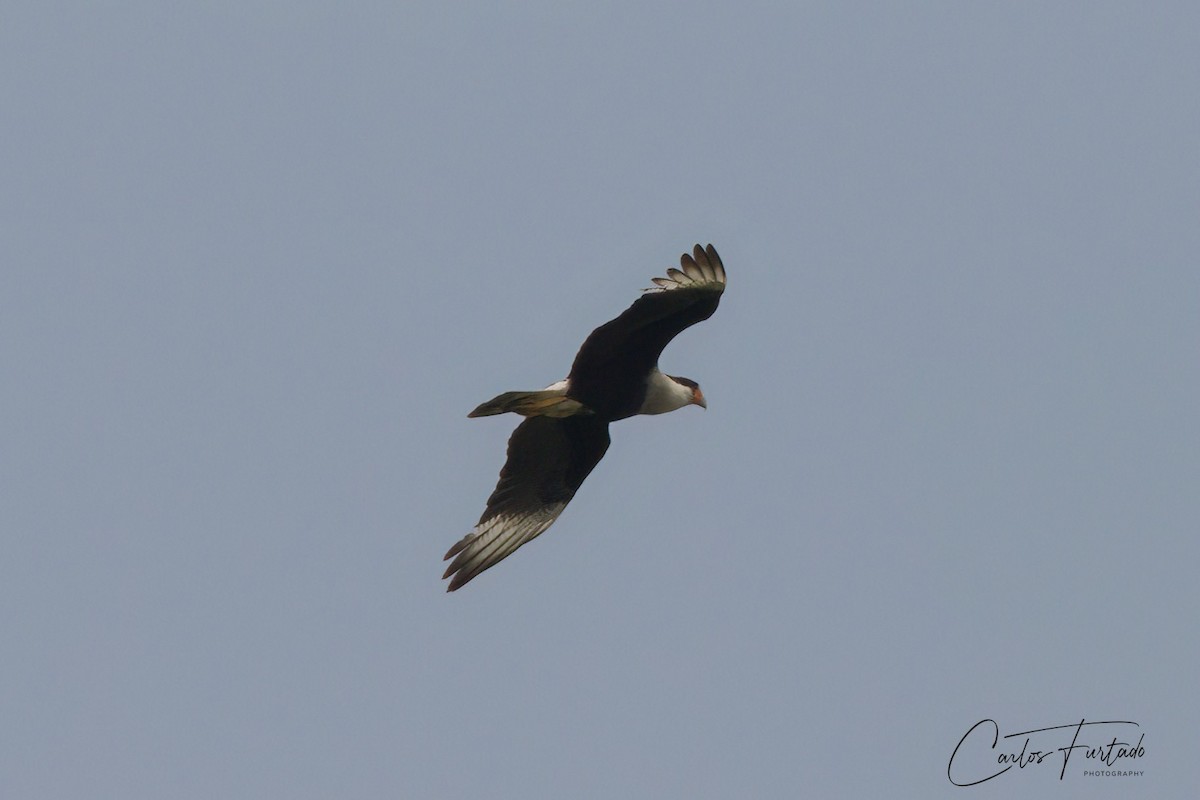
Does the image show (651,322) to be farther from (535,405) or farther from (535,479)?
(535,479)

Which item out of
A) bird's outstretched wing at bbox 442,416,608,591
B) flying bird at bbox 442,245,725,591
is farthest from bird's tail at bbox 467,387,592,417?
bird's outstretched wing at bbox 442,416,608,591

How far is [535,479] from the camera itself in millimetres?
19922

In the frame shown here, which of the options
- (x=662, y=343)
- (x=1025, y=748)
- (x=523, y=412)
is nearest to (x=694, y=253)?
(x=662, y=343)

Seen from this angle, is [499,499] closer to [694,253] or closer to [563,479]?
[563,479]

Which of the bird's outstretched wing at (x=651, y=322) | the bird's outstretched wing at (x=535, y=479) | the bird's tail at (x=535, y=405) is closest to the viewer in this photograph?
the bird's tail at (x=535, y=405)

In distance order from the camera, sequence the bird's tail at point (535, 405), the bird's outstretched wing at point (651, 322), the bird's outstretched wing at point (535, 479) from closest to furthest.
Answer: the bird's tail at point (535, 405), the bird's outstretched wing at point (651, 322), the bird's outstretched wing at point (535, 479)

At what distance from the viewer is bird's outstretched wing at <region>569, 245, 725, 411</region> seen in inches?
736

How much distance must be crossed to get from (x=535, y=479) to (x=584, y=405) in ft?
3.75

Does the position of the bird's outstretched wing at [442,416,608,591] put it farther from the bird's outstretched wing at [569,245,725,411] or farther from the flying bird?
the bird's outstretched wing at [569,245,725,411]

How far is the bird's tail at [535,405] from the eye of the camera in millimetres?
18094

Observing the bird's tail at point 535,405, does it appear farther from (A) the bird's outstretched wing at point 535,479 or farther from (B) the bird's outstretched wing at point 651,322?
(A) the bird's outstretched wing at point 535,479

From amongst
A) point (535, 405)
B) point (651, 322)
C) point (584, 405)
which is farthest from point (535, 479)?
point (651, 322)

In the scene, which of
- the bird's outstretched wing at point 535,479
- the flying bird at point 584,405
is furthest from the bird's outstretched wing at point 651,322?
the bird's outstretched wing at point 535,479

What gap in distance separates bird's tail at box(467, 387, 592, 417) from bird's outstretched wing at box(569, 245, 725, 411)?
15cm
